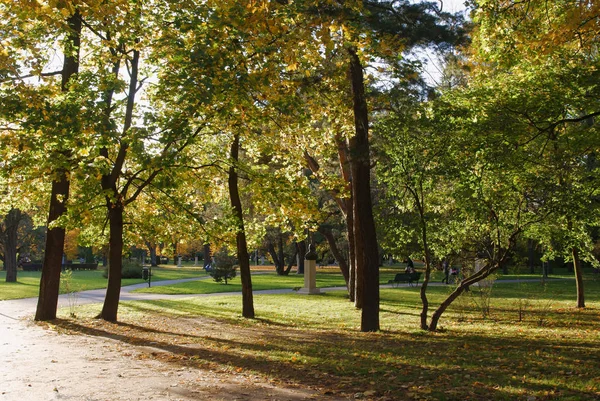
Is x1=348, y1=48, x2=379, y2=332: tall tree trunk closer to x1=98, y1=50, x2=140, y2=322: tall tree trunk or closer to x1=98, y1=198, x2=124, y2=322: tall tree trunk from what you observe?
x1=98, y1=50, x2=140, y2=322: tall tree trunk

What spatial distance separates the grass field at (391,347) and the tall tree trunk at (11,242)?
19.1 m

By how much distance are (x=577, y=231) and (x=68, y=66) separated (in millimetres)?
13941

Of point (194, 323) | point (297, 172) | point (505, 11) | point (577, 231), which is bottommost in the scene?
point (194, 323)

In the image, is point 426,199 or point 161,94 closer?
point 161,94

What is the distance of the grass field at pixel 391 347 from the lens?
6629mm

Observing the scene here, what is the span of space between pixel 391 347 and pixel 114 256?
24.2ft

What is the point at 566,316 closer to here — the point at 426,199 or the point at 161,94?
the point at 426,199

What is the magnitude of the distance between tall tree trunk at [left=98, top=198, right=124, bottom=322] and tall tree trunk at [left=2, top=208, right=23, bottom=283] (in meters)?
23.4

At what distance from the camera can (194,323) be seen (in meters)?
15.0

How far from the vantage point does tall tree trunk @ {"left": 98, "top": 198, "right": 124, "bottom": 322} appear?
13773mm

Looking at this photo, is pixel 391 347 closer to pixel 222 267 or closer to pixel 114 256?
pixel 114 256

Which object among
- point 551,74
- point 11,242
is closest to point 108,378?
point 551,74

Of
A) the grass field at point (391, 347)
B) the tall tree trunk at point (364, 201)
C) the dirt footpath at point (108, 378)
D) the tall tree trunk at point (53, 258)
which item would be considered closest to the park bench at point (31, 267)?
the grass field at point (391, 347)

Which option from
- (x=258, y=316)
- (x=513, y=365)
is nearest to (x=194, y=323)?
(x=258, y=316)
